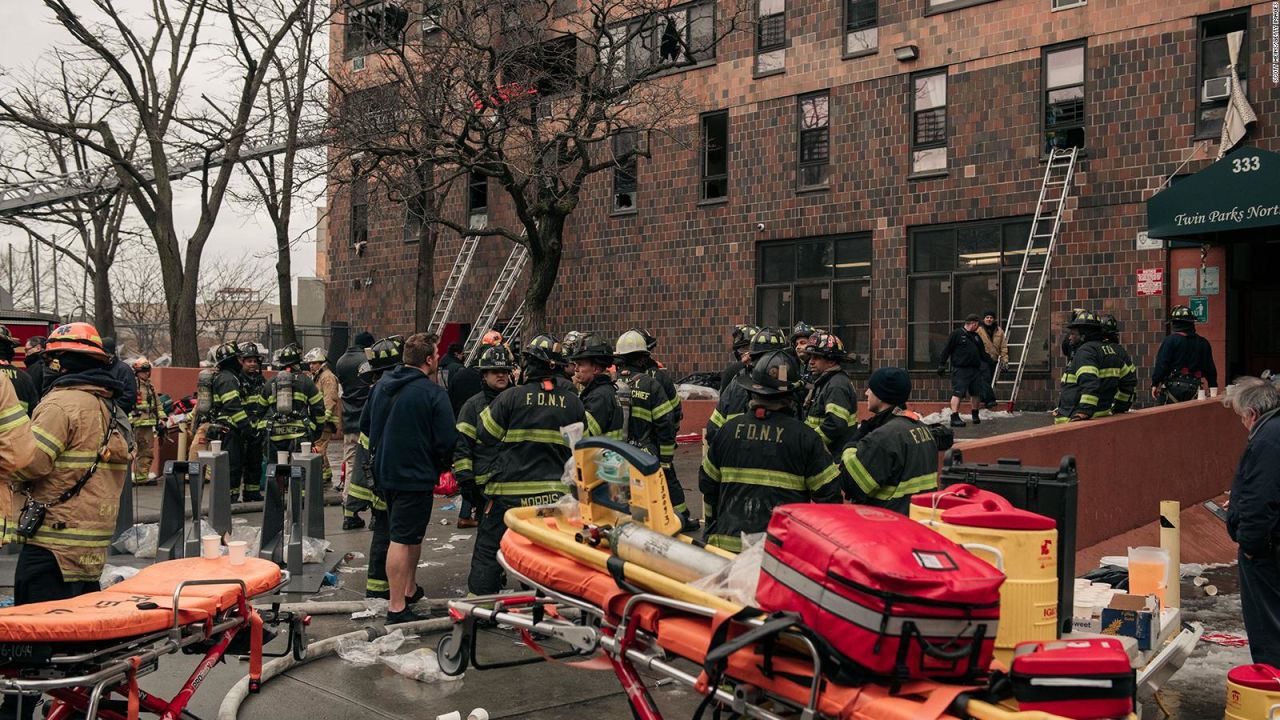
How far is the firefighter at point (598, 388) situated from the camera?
875cm

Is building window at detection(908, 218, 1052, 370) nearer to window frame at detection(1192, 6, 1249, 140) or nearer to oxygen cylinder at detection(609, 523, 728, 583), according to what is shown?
window frame at detection(1192, 6, 1249, 140)

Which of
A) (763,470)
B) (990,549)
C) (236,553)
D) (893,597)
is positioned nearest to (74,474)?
(236,553)

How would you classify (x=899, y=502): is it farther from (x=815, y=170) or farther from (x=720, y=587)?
(x=815, y=170)

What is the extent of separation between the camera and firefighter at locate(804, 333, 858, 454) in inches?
330

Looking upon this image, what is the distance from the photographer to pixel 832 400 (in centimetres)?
857

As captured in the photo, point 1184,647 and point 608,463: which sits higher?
point 608,463

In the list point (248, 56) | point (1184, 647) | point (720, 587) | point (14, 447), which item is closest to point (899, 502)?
point (1184, 647)

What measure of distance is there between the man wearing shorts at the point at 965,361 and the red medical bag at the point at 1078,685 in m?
14.6

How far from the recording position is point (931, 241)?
20688 millimetres

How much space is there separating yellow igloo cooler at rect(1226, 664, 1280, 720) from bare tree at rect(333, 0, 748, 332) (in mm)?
16863

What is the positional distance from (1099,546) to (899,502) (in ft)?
15.5

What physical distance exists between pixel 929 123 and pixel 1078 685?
1856 centimetres

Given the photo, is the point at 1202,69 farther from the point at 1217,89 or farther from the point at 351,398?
the point at 351,398

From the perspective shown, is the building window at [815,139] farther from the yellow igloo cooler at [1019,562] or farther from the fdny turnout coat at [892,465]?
the yellow igloo cooler at [1019,562]
